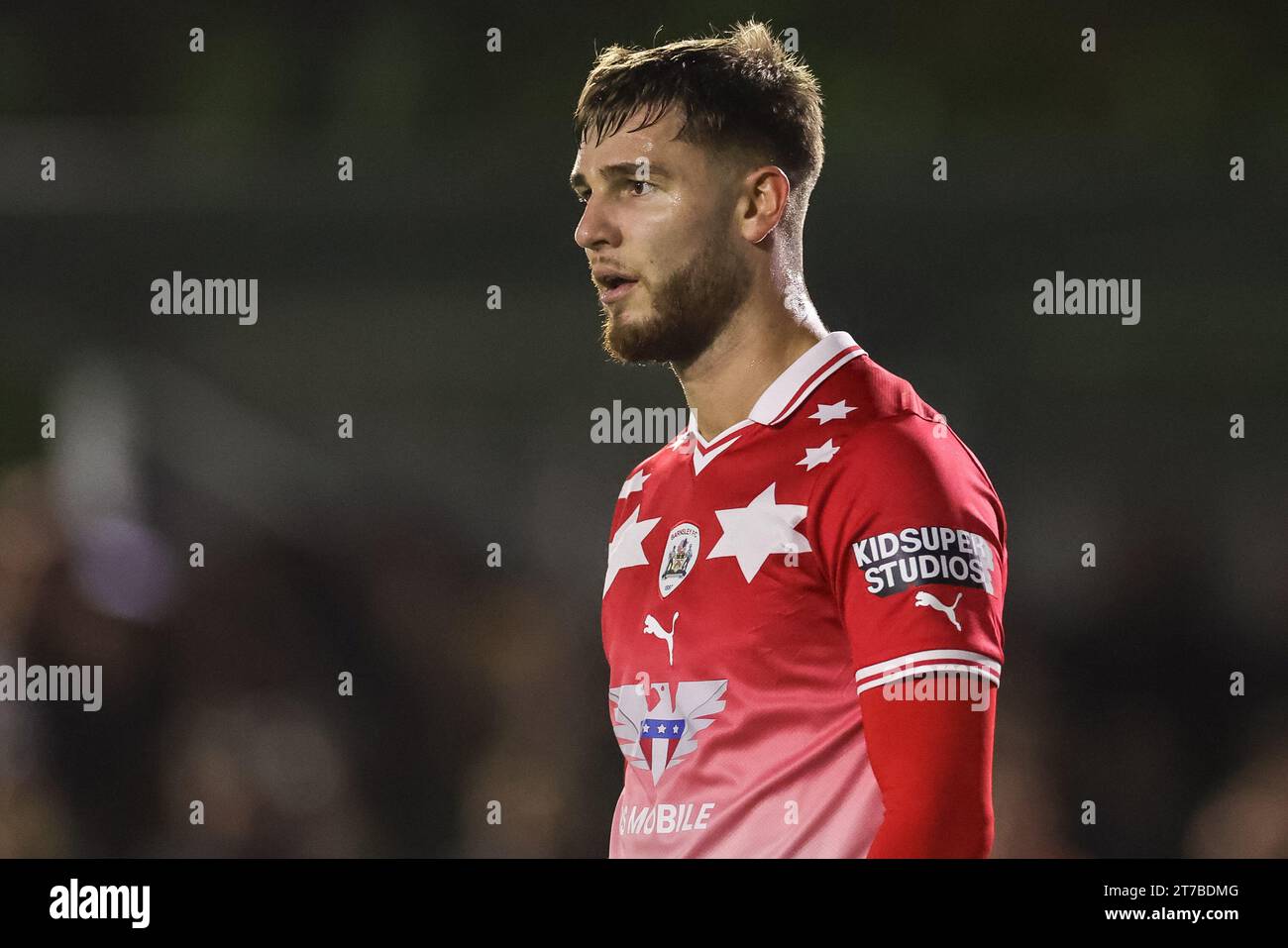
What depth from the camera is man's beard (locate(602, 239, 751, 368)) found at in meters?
2.37

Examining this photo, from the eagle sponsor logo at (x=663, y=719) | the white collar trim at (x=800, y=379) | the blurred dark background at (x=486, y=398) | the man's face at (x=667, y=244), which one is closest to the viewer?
the eagle sponsor logo at (x=663, y=719)

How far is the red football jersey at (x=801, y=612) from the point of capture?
6.38 feet

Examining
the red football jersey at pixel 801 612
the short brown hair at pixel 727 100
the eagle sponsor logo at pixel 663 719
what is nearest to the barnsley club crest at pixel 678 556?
the red football jersey at pixel 801 612

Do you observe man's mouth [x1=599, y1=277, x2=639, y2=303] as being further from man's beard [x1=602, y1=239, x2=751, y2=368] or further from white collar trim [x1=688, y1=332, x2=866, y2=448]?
white collar trim [x1=688, y1=332, x2=866, y2=448]

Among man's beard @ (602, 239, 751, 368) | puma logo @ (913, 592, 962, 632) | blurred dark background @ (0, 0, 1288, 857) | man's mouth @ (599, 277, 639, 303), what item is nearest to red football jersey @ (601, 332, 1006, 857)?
puma logo @ (913, 592, 962, 632)

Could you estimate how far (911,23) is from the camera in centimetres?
548

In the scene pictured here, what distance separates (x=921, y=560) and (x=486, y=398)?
3.31 metres

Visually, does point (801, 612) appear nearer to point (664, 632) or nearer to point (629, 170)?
point (664, 632)

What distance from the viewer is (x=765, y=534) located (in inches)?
83.7

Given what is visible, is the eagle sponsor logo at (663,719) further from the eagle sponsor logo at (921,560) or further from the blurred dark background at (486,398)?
the blurred dark background at (486,398)

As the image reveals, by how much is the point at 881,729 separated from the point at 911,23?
4.22m

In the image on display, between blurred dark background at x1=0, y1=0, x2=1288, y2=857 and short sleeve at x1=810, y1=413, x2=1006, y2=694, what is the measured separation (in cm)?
243
